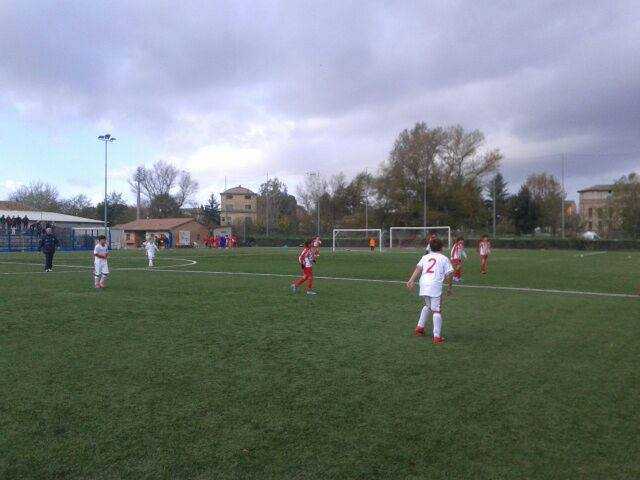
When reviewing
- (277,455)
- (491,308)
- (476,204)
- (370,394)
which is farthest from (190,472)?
(476,204)

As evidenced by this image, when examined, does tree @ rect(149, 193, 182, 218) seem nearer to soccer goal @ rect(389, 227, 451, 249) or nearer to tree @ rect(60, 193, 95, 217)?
tree @ rect(60, 193, 95, 217)

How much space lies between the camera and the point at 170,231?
73125mm

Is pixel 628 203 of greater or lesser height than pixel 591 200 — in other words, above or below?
below

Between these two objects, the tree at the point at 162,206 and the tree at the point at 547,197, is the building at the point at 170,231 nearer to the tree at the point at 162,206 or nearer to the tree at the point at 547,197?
the tree at the point at 162,206

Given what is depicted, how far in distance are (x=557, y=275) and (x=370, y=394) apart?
18370 mm

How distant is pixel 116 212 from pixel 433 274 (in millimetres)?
97785

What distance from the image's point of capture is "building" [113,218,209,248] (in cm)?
7225

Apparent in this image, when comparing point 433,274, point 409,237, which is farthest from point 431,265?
point 409,237

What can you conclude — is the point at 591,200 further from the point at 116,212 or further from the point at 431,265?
the point at 431,265

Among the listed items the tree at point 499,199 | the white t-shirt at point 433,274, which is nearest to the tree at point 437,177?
the tree at point 499,199

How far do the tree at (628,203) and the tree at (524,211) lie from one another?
11430 millimetres

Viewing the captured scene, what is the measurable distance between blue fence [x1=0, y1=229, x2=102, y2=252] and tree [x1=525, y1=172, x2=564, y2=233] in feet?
200

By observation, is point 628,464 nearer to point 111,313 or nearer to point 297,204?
point 111,313

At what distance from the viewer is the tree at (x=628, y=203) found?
63250 mm
